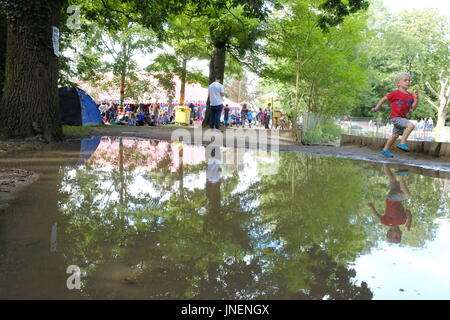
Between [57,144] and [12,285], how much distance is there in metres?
7.36

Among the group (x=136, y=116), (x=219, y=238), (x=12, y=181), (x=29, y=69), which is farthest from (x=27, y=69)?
(x=136, y=116)

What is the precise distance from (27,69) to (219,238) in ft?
24.6

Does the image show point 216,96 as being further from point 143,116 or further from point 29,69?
point 143,116

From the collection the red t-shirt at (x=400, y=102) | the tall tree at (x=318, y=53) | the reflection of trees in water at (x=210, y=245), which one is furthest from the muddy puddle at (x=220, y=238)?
the tall tree at (x=318, y=53)

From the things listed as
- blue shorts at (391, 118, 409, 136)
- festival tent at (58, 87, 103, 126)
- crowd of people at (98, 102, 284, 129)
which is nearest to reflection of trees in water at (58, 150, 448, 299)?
blue shorts at (391, 118, 409, 136)

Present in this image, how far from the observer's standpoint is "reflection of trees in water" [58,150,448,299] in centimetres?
212

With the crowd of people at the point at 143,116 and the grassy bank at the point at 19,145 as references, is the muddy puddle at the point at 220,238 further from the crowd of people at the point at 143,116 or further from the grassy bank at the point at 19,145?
the crowd of people at the point at 143,116

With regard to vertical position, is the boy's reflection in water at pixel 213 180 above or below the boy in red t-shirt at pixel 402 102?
below

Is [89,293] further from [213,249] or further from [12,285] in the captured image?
[213,249]

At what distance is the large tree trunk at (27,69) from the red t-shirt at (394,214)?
7505 mm

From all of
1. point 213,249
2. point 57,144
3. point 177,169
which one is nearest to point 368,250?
point 213,249

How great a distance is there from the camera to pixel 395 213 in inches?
151

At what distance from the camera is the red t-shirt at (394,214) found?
351 cm
